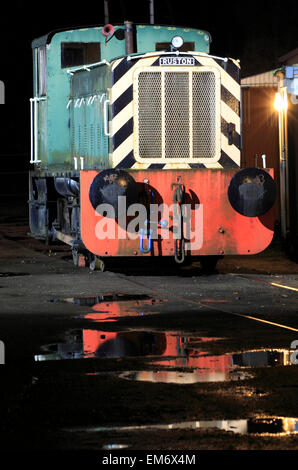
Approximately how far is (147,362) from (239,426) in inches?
74.7

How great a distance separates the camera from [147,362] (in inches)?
281

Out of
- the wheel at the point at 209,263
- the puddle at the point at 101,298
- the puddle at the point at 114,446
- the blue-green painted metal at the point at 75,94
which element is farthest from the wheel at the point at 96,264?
the puddle at the point at 114,446

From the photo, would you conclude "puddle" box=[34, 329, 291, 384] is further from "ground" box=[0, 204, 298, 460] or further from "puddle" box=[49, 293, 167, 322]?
"puddle" box=[49, 293, 167, 322]

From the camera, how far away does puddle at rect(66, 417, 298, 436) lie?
5230 mm

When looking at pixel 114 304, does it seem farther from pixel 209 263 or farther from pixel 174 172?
pixel 209 263

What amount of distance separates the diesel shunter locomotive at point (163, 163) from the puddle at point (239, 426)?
7.06 metres

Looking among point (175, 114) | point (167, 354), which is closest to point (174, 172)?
point (175, 114)

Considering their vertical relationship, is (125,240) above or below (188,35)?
below

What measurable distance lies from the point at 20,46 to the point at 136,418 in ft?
154

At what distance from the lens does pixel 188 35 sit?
48.2 ft

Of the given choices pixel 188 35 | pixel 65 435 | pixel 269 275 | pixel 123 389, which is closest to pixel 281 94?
pixel 188 35

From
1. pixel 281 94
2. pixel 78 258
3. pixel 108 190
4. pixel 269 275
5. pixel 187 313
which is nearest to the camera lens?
pixel 187 313

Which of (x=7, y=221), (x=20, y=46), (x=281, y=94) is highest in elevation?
(x=20, y=46)
